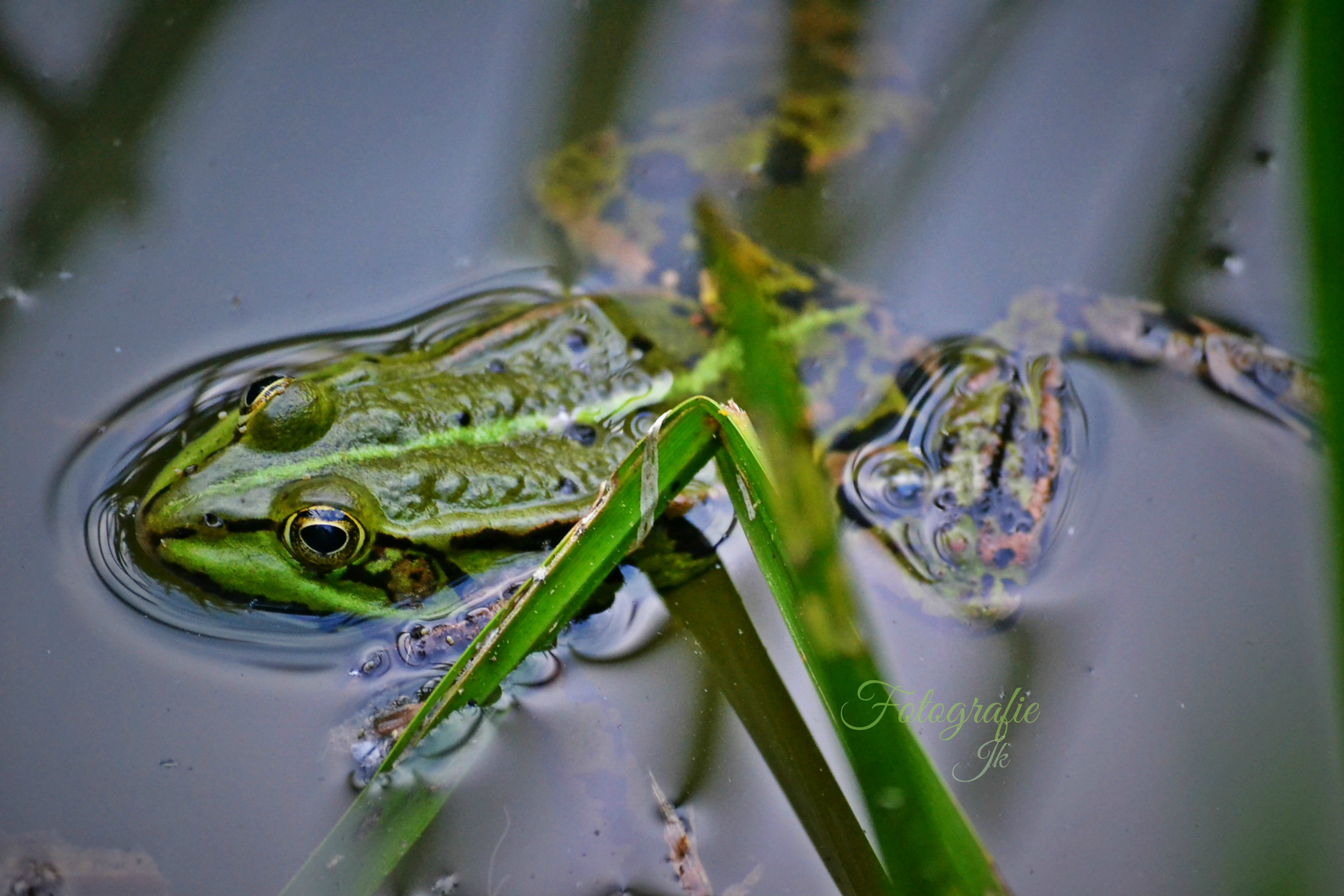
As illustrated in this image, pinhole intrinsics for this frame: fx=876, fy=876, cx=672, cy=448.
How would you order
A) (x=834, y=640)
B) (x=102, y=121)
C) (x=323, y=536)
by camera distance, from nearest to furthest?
(x=834, y=640) < (x=323, y=536) < (x=102, y=121)

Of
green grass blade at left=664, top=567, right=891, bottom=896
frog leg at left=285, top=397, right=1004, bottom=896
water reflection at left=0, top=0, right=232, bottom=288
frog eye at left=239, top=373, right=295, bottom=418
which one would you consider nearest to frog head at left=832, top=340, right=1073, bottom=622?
green grass blade at left=664, top=567, right=891, bottom=896

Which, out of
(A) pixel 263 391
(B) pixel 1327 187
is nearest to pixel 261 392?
(A) pixel 263 391

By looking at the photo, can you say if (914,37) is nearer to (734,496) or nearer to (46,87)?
(734,496)

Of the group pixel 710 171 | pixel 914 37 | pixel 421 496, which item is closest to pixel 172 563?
pixel 421 496

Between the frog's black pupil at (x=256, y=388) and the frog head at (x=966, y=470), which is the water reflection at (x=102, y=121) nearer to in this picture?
the frog's black pupil at (x=256, y=388)

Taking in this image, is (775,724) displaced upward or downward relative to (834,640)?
downward

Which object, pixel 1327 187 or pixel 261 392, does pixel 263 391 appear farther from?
pixel 1327 187
